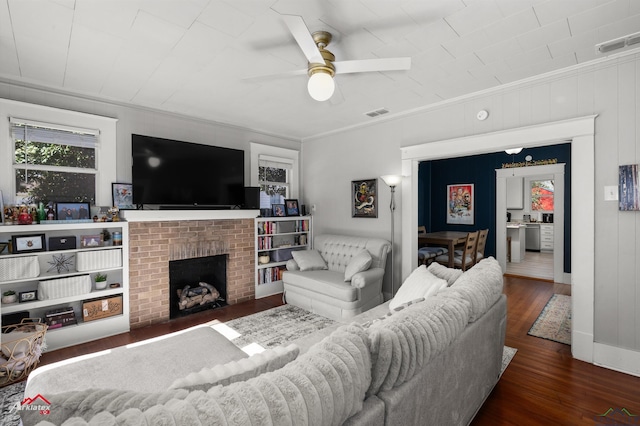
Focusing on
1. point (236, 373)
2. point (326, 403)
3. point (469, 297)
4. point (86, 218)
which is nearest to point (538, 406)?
point (469, 297)

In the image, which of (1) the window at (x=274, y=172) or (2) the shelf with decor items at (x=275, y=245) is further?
(1) the window at (x=274, y=172)

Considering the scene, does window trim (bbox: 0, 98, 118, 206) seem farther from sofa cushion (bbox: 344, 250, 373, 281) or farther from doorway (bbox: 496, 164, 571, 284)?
doorway (bbox: 496, 164, 571, 284)

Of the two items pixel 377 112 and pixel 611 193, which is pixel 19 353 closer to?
pixel 377 112

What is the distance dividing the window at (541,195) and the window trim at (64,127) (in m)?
10.7

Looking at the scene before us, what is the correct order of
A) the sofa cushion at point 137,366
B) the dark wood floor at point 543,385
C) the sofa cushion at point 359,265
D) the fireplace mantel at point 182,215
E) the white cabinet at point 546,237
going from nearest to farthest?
the sofa cushion at point 137,366, the dark wood floor at point 543,385, the fireplace mantel at point 182,215, the sofa cushion at point 359,265, the white cabinet at point 546,237

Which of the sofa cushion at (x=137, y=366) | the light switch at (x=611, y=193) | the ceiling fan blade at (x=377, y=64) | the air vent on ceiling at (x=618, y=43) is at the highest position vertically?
the air vent on ceiling at (x=618, y=43)

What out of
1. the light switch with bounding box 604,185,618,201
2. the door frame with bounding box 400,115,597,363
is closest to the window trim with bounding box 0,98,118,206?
the door frame with bounding box 400,115,597,363

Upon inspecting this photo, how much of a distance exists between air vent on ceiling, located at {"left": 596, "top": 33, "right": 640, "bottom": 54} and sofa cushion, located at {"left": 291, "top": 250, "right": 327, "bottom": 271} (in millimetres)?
3708

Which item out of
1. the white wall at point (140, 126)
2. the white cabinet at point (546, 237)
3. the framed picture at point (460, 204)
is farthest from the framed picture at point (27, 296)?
the white cabinet at point (546, 237)

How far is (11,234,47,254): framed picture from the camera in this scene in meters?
2.90

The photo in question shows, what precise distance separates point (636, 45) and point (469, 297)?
2562mm

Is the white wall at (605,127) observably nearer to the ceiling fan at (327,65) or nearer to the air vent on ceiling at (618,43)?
the air vent on ceiling at (618,43)

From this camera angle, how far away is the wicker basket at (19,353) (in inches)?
97.4

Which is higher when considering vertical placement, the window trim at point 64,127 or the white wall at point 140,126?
the white wall at point 140,126
